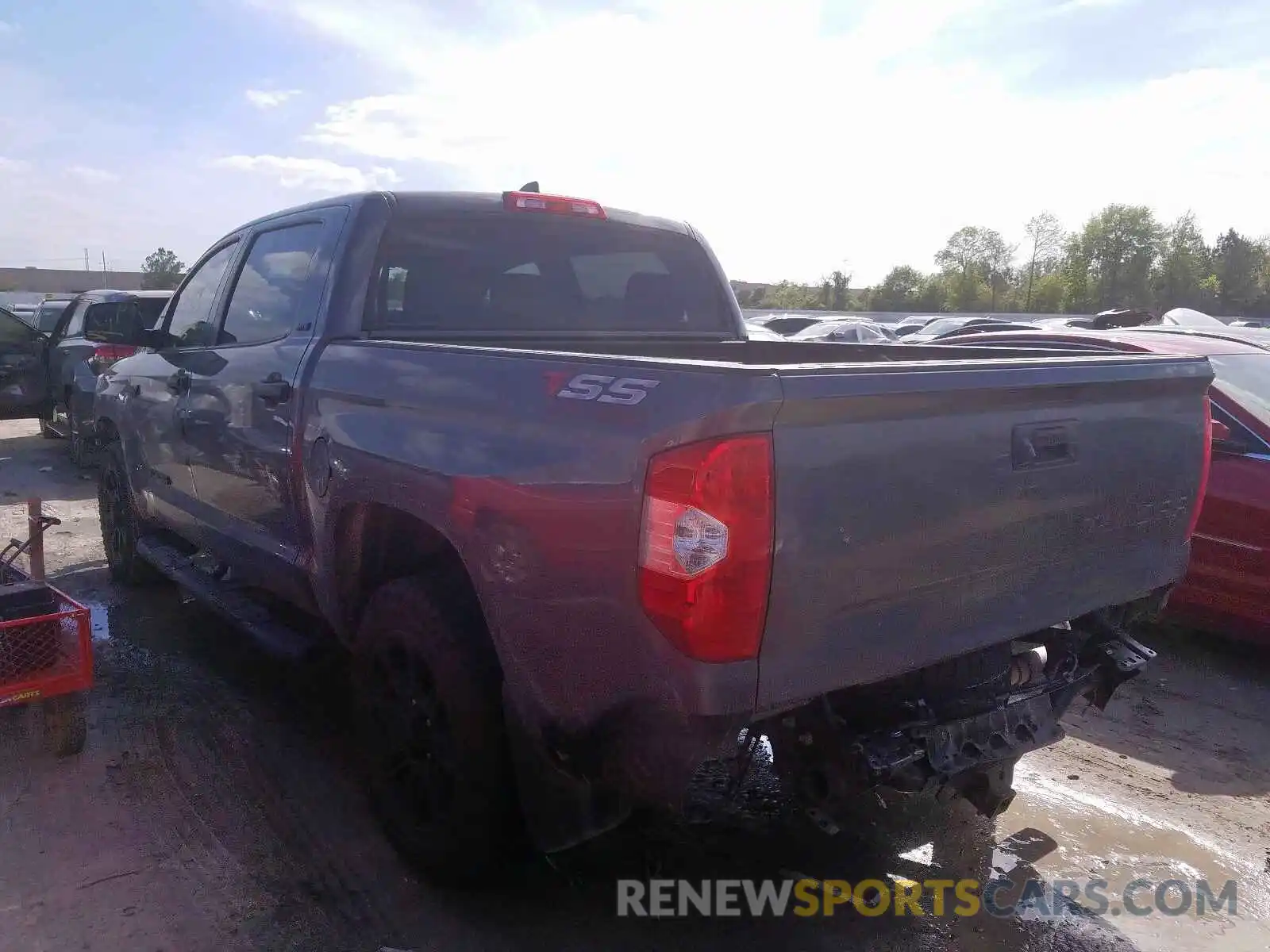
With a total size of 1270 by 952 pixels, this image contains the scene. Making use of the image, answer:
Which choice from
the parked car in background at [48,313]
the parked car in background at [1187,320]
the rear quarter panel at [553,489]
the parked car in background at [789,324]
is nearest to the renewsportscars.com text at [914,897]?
the rear quarter panel at [553,489]

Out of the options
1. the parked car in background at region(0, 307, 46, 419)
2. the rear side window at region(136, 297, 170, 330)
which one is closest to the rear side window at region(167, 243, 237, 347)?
the rear side window at region(136, 297, 170, 330)

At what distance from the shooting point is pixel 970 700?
2.68 m

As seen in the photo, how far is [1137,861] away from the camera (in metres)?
3.40

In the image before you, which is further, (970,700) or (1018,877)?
(1018,877)

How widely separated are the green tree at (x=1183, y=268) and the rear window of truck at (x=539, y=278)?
Answer: 212 ft

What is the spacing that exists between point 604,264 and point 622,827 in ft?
7.45

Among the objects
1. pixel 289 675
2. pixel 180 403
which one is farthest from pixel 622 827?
pixel 180 403

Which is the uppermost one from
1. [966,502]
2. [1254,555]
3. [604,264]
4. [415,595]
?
[604,264]

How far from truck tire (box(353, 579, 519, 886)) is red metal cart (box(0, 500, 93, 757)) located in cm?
131

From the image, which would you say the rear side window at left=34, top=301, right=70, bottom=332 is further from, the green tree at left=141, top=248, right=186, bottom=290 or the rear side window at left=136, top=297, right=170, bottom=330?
the green tree at left=141, top=248, right=186, bottom=290

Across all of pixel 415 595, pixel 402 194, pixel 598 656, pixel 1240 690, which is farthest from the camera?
pixel 1240 690

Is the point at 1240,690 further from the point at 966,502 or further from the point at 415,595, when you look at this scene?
the point at 415,595

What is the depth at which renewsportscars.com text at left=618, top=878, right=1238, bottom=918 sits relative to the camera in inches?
119

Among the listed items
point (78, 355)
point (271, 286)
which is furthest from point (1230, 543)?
point (78, 355)
